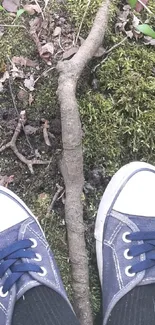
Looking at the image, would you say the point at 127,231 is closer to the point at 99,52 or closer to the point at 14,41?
the point at 99,52

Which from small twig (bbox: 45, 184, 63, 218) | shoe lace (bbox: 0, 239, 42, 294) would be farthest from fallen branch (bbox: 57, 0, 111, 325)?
shoe lace (bbox: 0, 239, 42, 294)

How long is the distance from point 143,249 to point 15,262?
50cm

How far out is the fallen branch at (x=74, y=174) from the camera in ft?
8.02

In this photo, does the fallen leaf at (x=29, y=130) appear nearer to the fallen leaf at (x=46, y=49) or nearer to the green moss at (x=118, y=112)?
the green moss at (x=118, y=112)

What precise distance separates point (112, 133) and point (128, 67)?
274 mm

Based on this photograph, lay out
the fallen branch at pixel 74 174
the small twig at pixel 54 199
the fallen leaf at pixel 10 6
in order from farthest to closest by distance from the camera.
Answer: the fallen leaf at pixel 10 6, the small twig at pixel 54 199, the fallen branch at pixel 74 174

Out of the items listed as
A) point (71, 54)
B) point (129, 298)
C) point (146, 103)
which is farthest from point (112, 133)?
point (129, 298)

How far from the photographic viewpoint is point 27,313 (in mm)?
2434

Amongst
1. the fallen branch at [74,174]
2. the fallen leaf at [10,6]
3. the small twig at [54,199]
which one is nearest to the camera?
the fallen branch at [74,174]

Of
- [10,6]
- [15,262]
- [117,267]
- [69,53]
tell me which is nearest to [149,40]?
[69,53]

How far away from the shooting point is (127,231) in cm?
260

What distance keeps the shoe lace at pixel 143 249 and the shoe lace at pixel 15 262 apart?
0.37 metres

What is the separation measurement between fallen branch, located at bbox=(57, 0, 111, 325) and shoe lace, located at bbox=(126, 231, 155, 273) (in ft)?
0.64

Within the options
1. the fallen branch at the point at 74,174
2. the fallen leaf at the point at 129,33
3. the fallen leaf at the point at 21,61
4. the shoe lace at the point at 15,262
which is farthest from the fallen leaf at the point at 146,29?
the shoe lace at the point at 15,262
